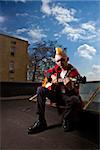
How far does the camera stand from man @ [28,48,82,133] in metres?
1.30

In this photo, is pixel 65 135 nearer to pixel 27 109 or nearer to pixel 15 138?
pixel 15 138

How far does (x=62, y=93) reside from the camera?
138 centimetres

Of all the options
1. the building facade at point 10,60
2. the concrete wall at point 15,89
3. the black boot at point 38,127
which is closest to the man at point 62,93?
the black boot at point 38,127

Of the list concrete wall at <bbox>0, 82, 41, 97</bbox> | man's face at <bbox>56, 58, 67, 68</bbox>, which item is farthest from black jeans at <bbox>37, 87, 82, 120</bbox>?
concrete wall at <bbox>0, 82, 41, 97</bbox>

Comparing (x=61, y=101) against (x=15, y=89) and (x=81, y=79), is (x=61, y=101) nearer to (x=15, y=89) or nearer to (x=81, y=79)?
(x=81, y=79)

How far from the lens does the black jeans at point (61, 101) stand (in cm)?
130

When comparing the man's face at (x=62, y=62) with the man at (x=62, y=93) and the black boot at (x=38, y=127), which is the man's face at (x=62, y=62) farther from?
the black boot at (x=38, y=127)

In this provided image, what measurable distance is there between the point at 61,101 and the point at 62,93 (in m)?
0.06

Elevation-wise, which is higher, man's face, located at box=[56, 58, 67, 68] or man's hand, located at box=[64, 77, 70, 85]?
man's face, located at box=[56, 58, 67, 68]

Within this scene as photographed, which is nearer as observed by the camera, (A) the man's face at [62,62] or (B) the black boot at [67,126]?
(B) the black boot at [67,126]

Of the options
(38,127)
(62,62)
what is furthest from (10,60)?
(38,127)

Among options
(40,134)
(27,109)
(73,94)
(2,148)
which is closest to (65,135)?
(40,134)

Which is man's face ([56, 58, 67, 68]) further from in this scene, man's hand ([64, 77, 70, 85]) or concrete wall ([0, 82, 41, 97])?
concrete wall ([0, 82, 41, 97])

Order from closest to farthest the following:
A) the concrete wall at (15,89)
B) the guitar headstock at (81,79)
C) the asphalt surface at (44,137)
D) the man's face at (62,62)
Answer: the asphalt surface at (44,137)
the guitar headstock at (81,79)
the man's face at (62,62)
the concrete wall at (15,89)
